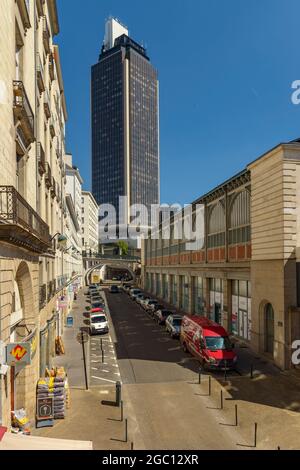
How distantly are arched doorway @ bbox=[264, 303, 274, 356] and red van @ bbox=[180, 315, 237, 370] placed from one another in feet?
10.3

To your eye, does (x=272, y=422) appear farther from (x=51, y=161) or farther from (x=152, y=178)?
(x=152, y=178)

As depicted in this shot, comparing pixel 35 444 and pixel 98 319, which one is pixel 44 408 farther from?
pixel 98 319

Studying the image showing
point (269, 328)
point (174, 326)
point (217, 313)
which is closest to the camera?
point (269, 328)

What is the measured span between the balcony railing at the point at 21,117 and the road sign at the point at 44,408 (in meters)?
9.33

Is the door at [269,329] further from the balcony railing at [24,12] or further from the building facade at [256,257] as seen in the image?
the balcony railing at [24,12]

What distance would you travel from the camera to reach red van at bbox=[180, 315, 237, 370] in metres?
20.8

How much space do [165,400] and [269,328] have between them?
391 inches

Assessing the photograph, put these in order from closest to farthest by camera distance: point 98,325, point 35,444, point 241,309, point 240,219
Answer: point 35,444, point 241,309, point 240,219, point 98,325

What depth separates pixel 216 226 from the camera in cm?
3359

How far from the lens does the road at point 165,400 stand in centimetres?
1299

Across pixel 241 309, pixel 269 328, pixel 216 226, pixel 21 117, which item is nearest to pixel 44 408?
pixel 21 117

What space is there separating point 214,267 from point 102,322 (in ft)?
35.6

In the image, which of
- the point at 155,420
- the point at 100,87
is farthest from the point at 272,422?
the point at 100,87

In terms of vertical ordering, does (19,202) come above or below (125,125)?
below
